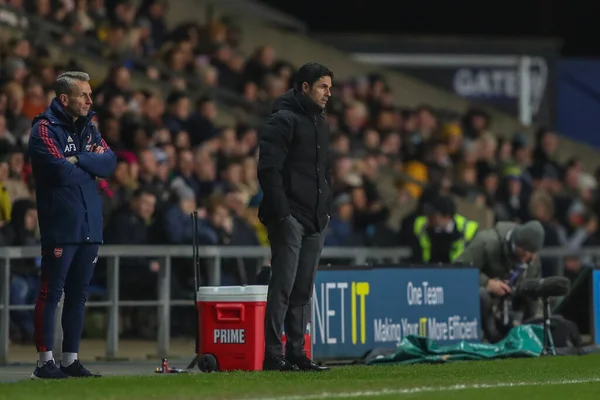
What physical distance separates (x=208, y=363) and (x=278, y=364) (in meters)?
1.12

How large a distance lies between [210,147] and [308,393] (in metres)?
10.8

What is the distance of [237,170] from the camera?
2162 centimetres

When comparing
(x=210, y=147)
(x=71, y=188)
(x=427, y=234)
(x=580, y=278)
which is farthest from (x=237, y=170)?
(x=71, y=188)

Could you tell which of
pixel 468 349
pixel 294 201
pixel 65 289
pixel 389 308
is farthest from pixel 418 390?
pixel 389 308

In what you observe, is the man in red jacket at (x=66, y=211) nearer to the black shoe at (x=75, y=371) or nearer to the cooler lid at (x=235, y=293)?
the black shoe at (x=75, y=371)

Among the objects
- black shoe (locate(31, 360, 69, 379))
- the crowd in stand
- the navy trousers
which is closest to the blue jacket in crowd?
the navy trousers

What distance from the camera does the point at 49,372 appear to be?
1271 cm

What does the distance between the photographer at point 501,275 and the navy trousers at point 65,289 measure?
5.62m

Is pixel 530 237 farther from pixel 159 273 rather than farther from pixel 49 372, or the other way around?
pixel 49 372

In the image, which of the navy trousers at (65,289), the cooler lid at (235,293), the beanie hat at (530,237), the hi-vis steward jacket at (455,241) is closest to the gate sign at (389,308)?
the beanie hat at (530,237)

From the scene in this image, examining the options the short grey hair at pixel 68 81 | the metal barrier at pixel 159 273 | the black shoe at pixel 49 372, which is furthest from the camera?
the metal barrier at pixel 159 273

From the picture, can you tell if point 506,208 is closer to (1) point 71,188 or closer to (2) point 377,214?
(2) point 377,214

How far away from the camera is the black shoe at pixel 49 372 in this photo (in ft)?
41.7

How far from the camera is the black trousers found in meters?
13.6
